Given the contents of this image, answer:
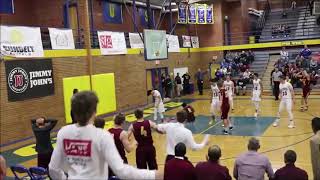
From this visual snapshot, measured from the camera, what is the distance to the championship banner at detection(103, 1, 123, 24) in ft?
82.6

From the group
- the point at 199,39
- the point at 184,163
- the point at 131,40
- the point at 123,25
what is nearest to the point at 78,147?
the point at 184,163

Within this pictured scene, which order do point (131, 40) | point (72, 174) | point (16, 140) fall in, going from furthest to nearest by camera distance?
1. point (131, 40)
2. point (16, 140)
3. point (72, 174)

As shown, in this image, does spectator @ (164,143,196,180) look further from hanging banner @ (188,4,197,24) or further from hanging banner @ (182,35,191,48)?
hanging banner @ (182,35,191,48)

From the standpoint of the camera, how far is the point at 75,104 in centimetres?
273

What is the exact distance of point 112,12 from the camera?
25891mm

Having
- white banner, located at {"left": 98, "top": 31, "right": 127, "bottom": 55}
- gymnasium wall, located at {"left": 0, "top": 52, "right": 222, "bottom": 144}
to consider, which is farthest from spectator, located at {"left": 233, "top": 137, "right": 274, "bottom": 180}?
white banner, located at {"left": 98, "top": 31, "right": 127, "bottom": 55}

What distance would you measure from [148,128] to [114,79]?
13.4 meters

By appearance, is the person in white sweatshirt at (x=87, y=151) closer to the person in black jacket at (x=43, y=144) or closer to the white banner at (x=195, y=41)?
the person in black jacket at (x=43, y=144)

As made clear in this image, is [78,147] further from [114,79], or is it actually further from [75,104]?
[114,79]

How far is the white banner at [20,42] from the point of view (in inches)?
543

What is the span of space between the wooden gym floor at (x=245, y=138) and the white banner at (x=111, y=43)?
12.3 feet

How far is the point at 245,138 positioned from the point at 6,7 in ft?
43.5

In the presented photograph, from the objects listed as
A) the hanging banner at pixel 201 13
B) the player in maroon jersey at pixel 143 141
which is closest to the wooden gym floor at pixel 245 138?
the player in maroon jersey at pixel 143 141

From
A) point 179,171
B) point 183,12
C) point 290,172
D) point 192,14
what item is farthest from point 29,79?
point 192,14
